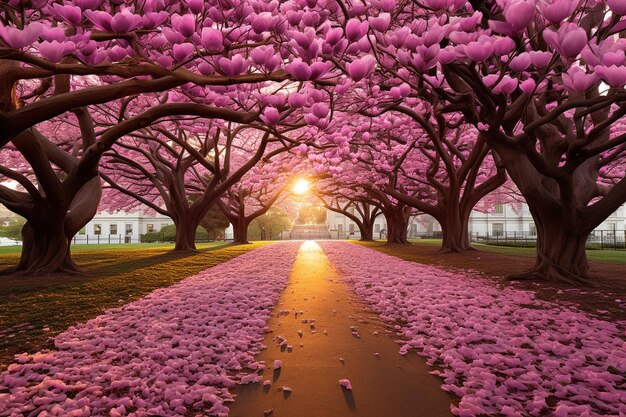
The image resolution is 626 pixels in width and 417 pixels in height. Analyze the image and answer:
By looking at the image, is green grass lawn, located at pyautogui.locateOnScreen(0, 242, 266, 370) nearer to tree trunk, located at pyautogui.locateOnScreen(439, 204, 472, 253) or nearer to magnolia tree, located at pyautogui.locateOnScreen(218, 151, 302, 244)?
tree trunk, located at pyautogui.locateOnScreen(439, 204, 472, 253)

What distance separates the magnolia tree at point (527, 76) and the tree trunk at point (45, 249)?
7.92 m

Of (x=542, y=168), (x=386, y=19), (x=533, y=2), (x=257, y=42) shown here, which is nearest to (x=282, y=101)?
(x=257, y=42)

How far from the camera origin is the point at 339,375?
3137mm

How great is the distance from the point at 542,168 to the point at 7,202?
11674mm

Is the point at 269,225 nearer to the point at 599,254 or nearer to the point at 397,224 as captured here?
the point at 397,224

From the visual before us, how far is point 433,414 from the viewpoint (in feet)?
8.09

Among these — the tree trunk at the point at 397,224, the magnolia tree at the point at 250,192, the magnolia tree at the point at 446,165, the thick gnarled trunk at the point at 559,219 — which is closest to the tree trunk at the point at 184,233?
the magnolia tree at the point at 250,192

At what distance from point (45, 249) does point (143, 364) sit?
7.79 m

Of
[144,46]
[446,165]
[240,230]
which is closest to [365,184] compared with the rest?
[446,165]

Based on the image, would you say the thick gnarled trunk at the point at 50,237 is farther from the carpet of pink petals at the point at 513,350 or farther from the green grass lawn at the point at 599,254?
the green grass lawn at the point at 599,254

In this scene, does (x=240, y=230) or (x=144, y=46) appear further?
(x=240, y=230)

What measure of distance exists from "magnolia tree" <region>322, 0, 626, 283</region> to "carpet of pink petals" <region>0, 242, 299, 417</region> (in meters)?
3.03

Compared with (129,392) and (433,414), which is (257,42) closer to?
(129,392)

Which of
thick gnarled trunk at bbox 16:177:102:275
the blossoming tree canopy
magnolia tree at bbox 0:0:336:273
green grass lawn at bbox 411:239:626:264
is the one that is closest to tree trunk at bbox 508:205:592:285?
magnolia tree at bbox 0:0:336:273
